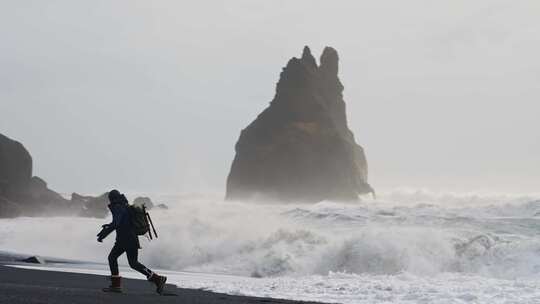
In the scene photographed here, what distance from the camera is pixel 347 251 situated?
23438mm

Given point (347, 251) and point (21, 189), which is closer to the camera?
point (347, 251)

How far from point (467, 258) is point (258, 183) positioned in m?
57.4

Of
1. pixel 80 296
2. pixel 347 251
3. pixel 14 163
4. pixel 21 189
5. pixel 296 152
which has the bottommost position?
pixel 80 296

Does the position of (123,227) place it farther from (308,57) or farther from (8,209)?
(308,57)

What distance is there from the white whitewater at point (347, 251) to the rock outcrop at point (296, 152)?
42026mm

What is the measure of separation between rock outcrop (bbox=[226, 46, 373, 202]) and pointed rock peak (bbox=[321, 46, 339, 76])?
645 centimetres

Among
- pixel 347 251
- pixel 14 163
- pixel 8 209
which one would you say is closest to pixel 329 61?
pixel 14 163

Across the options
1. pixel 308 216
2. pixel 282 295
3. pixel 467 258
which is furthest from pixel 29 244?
pixel 282 295

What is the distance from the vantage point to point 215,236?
29156 millimetres

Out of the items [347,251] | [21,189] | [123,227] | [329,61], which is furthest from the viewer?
[329,61]

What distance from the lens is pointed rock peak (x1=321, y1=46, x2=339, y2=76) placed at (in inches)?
3841

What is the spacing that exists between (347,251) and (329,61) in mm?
76568

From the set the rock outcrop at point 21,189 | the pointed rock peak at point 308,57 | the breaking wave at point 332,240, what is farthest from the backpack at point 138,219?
the pointed rock peak at point 308,57

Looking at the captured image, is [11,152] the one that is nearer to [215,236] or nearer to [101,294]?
[215,236]
